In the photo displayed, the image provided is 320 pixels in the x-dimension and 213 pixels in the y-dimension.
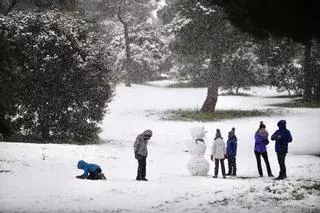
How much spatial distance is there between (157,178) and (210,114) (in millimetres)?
16478

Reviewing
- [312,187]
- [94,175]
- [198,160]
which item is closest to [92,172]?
[94,175]

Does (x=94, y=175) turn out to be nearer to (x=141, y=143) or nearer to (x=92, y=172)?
(x=92, y=172)

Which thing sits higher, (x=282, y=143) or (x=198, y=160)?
(x=282, y=143)

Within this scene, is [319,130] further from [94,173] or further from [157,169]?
[94,173]

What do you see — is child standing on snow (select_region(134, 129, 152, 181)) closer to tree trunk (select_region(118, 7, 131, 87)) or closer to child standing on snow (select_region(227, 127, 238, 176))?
child standing on snow (select_region(227, 127, 238, 176))

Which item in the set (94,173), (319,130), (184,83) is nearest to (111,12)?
(184,83)

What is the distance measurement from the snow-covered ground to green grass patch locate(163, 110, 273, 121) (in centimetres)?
139

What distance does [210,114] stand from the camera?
30.0 meters

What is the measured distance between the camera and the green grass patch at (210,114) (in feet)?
95.4

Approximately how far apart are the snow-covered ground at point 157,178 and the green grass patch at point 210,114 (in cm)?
139

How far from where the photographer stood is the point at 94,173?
1243 cm

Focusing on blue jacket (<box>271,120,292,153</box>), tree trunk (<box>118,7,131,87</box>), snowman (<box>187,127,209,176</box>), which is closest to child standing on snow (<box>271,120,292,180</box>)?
blue jacket (<box>271,120,292,153</box>)

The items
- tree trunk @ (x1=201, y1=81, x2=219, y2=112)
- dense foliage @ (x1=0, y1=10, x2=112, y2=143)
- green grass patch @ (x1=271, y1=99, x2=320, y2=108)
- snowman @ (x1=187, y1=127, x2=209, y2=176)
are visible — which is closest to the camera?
snowman @ (x1=187, y1=127, x2=209, y2=176)

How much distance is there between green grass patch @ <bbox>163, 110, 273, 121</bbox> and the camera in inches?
1145
